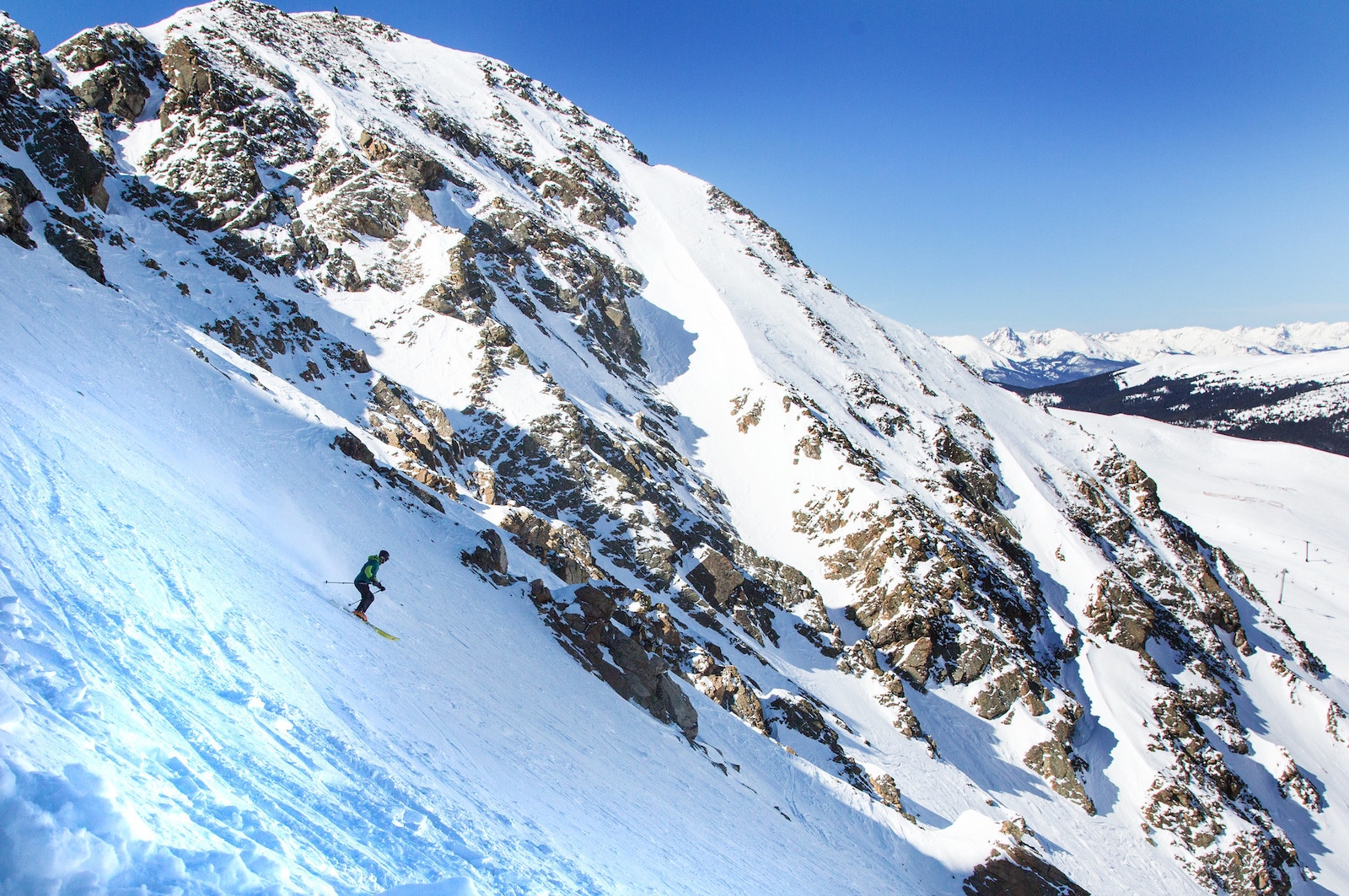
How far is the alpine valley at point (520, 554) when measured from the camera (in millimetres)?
7125

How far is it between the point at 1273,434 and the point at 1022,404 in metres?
140

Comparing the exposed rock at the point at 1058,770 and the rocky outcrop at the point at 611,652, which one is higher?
the exposed rock at the point at 1058,770

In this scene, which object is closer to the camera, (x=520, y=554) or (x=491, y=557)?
(x=491, y=557)

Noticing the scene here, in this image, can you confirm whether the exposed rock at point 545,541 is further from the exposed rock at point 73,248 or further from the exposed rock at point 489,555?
the exposed rock at point 73,248

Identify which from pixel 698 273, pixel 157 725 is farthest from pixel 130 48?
pixel 157 725

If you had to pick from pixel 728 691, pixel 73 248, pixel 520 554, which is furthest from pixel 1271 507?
pixel 73 248

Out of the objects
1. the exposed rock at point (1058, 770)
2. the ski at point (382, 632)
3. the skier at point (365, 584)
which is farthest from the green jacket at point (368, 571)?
the exposed rock at point (1058, 770)

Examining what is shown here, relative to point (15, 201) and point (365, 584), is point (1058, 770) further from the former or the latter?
point (15, 201)

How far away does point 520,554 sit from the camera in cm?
2412

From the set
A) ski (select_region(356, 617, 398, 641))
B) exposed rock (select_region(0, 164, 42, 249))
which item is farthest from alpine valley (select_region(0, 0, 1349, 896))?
ski (select_region(356, 617, 398, 641))

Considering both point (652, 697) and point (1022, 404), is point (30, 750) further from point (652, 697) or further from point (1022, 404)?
point (1022, 404)

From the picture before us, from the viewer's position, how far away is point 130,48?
180ft

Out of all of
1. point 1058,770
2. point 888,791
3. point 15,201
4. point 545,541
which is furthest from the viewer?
point 1058,770

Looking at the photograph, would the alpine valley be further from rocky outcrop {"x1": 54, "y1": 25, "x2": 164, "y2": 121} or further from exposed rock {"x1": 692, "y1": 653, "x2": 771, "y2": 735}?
rocky outcrop {"x1": 54, "y1": 25, "x2": 164, "y2": 121}
